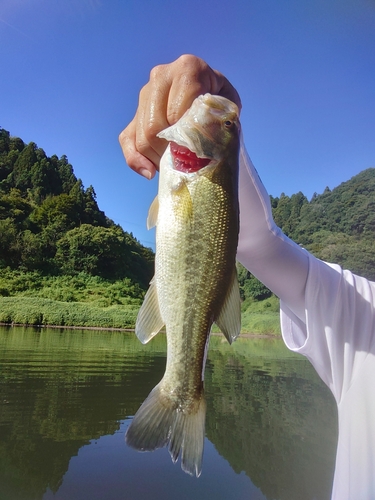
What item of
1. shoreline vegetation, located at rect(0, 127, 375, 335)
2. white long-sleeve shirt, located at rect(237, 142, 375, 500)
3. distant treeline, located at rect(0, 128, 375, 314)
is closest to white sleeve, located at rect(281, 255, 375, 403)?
white long-sleeve shirt, located at rect(237, 142, 375, 500)

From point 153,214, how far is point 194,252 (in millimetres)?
221

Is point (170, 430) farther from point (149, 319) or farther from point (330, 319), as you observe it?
Result: point (330, 319)

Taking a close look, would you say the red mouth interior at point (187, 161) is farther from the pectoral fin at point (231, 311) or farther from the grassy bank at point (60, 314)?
the grassy bank at point (60, 314)

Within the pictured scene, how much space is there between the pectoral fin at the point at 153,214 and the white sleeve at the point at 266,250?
0.49 metres

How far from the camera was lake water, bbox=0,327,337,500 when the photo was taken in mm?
7871

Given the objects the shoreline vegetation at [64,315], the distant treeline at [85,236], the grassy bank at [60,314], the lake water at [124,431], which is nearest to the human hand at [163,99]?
the lake water at [124,431]

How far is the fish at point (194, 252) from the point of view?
129cm

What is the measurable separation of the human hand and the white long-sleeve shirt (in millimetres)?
445

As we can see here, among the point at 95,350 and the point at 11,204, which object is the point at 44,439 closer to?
the point at 95,350

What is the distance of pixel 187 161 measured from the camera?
4.34ft

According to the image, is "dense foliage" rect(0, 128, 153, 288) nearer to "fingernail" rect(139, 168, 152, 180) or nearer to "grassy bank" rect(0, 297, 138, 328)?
"grassy bank" rect(0, 297, 138, 328)

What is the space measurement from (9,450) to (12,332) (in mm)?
17398

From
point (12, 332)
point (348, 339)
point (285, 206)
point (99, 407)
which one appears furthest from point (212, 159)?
point (285, 206)

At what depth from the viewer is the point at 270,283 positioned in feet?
6.94
